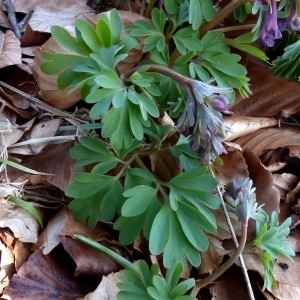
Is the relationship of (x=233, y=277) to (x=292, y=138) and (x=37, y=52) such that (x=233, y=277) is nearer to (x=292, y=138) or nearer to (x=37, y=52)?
(x=292, y=138)

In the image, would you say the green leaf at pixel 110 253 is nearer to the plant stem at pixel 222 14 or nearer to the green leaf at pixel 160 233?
the green leaf at pixel 160 233

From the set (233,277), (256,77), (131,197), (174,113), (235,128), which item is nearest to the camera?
(131,197)

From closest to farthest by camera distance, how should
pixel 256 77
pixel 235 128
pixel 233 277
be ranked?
pixel 233 277 < pixel 235 128 < pixel 256 77

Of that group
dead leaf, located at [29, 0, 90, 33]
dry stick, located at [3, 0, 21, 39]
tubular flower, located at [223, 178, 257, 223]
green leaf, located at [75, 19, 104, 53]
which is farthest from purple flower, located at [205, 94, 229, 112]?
dry stick, located at [3, 0, 21, 39]

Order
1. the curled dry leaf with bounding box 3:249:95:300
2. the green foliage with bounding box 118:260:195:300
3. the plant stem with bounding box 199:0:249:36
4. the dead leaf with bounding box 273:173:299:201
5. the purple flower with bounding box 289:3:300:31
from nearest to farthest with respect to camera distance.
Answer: the green foliage with bounding box 118:260:195:300 → the curled dry leaf with bounding box 3:249:95:300 → the purple flower with bounding box 289:3:300:31 → the plant stem with bounding box 199:0:249:36 → the dead leaf with bounding box 273:173:299:201

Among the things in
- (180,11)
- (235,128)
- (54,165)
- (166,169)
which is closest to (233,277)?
(166,169)

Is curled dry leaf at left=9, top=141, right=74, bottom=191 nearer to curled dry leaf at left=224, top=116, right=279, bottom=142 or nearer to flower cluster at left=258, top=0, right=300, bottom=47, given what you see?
curled dry leaf at left=224, top=116, right=279, bottom=142

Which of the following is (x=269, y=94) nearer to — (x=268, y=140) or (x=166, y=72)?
(x=268, y=140)
